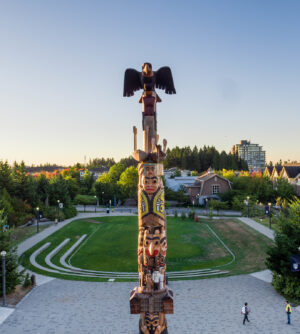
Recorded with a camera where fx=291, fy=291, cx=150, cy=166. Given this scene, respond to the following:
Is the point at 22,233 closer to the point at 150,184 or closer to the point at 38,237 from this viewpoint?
the point at 38,237

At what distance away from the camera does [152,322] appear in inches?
409

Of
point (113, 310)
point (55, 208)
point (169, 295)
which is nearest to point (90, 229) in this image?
point (55, 208)

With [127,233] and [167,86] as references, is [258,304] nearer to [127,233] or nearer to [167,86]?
[167,86]

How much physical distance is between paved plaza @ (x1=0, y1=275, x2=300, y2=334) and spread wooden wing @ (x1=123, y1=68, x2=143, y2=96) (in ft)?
38.5

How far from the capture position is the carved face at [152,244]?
10391 mm

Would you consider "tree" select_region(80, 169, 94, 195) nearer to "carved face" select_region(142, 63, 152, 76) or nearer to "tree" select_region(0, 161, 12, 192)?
"tree" select_region(0, 161, 12, 192)

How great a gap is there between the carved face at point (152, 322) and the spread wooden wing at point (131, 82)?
863cm

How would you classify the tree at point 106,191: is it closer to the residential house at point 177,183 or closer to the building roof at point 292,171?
the residential house at point 177,183

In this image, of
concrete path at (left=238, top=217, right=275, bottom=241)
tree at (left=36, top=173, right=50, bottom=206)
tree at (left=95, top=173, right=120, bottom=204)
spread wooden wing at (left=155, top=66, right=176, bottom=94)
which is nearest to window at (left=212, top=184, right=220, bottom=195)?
concrete path at (left=238, top=217, right=275, bottom=241)

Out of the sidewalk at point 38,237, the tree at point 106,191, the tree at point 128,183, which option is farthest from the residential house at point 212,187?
the sidewalk at point 38,237

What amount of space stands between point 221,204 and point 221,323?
42.2m

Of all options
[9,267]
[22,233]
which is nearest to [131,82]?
[9,267]

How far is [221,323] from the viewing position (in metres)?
15.5

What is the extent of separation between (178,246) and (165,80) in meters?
24.1
